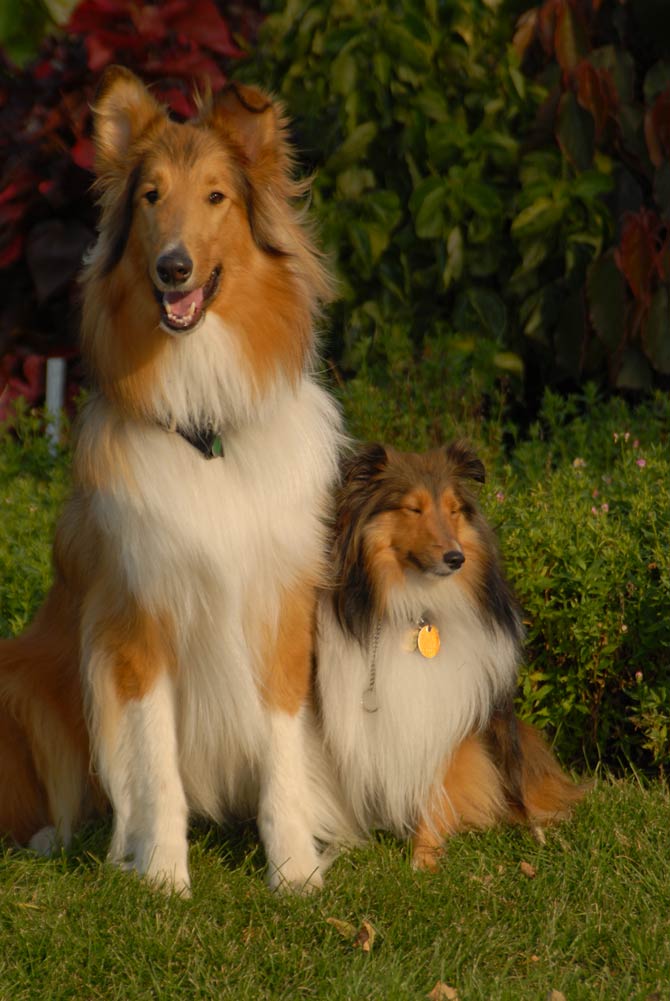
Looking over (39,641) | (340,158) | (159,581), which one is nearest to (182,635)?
(159,581)

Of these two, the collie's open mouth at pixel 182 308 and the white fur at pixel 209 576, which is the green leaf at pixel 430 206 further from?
the collie's open mouth at pixel 182 308

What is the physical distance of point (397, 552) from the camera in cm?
388

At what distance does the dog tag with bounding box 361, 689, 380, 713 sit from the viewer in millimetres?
3914

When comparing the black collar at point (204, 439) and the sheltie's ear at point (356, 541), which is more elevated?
the black collar at point (204, 439)

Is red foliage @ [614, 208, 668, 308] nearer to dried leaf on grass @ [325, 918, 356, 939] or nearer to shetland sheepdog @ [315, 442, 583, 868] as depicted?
shetland sheepdog @ [315, 442, 583, 868]

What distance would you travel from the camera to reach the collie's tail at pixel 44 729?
3975 mm

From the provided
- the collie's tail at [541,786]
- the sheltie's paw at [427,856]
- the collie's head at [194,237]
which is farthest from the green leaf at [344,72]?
the sheltie's paw at [427,856]

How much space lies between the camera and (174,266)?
3373mm

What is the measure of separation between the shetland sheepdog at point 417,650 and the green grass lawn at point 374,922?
181mm

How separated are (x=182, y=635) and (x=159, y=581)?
173 millimetres

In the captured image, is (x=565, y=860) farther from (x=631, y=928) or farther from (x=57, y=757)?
(x=57, y=757)

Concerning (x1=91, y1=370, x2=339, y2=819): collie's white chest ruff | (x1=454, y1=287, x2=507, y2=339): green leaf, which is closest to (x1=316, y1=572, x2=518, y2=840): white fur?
(x1=91, y1=370, x2=339, y2=819): collie's white chest ruff

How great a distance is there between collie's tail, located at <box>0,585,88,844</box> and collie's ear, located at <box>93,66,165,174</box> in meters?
1.26

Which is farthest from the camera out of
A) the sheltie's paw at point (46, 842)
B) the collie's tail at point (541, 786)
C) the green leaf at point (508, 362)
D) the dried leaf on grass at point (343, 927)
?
the green leaf at point (508, 362)
